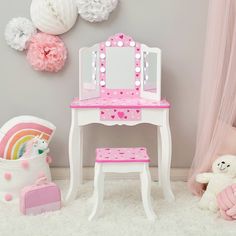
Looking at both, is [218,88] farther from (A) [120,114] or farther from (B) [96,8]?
(B) [96,8]

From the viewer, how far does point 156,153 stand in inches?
118

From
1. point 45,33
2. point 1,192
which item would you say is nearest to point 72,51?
point 45,33

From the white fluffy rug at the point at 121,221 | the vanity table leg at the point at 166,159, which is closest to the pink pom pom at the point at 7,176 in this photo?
the white fluffy rug at the point at 121,221

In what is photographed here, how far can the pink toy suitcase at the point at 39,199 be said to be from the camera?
7.96 ft

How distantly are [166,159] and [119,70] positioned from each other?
63 centimetres

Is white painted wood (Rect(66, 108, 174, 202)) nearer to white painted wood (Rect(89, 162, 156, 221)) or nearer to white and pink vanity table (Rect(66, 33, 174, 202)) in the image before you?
white and pink vanity table (Rect(66, 33, 174, 202))

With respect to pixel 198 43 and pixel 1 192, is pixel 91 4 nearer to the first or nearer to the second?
pixel 198 43

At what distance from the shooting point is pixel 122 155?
240 cm

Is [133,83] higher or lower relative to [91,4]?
lower

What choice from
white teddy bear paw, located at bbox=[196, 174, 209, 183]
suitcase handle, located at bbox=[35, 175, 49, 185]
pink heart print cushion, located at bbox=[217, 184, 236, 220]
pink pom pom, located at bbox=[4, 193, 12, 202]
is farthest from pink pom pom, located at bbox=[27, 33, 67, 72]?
pink heart print cushion, located at bbox=[217, 184, 236, 220]

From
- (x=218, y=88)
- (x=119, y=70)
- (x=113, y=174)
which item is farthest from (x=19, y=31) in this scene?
(x=218, y=88)

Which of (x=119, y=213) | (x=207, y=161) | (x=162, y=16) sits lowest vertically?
(x=119, y=213)

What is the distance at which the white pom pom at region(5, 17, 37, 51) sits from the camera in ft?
9.12

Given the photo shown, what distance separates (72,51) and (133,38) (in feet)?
1.33
